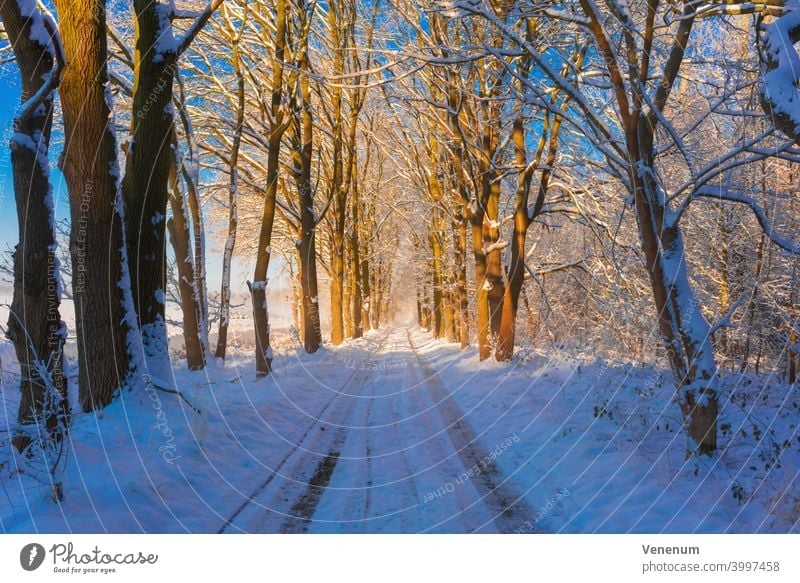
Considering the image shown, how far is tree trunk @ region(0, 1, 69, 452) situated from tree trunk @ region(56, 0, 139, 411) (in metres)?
0.33

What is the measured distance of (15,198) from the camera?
19.8 feet

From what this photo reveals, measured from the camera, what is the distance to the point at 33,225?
19.6ft

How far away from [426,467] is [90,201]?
16.0 feet

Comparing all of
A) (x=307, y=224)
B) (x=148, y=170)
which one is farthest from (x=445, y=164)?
(x=148, y=170)

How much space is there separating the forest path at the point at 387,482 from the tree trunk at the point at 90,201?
2472mm

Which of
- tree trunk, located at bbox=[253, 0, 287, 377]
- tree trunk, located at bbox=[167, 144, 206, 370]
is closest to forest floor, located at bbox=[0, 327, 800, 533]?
tree trunk, located at bbox=[253, 0, 287, 377]

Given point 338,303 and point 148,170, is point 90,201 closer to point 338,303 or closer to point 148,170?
point 148,170

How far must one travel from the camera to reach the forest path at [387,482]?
13.7ft

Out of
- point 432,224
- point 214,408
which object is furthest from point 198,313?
point 432,224

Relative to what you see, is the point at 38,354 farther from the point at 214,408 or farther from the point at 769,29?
the point at 769,29

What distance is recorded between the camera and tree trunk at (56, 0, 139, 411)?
6.39 metres

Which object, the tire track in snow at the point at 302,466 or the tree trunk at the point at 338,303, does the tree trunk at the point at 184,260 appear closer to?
the tire track in snow at the point at 302,466

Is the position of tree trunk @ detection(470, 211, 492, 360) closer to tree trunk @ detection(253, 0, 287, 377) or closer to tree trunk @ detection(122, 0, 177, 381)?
tree trunk @ detection(253, 0, 287, 377)
